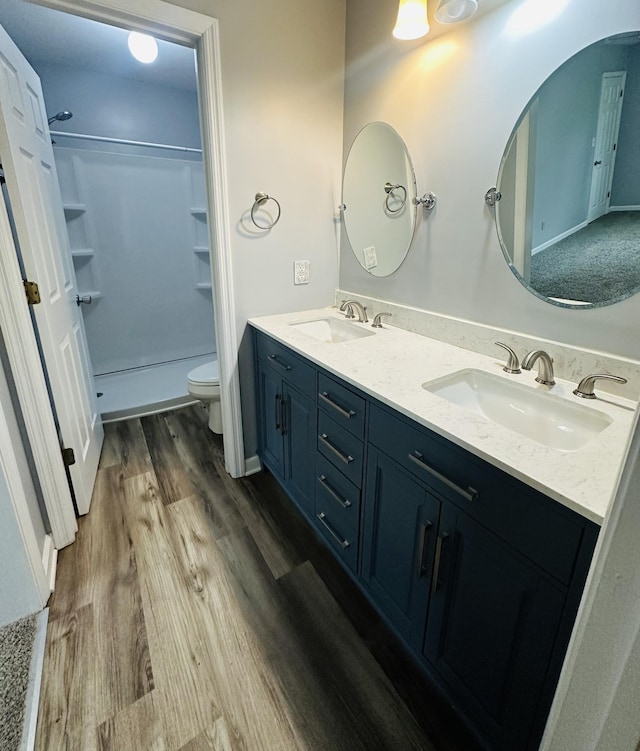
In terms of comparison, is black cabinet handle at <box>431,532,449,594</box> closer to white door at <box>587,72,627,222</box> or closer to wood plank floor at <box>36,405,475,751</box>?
wood plank floor at <box>36,405,475,751</box>

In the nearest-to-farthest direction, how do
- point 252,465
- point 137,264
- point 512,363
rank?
point 512,363
point 252,465
point 137,264

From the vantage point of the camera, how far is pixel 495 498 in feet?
2.71

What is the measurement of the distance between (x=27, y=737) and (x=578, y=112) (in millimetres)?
2329

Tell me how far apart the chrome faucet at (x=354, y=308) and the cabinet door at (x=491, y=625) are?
3.76 feet

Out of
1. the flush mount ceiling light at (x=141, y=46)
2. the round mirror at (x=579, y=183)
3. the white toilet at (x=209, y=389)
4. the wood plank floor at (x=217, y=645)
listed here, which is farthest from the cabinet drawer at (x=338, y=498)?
the flush mount ceiling light at (x=141, y=46)

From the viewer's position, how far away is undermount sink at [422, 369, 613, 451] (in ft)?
3.43

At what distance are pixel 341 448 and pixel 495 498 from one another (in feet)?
2.09

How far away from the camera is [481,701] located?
37.3 inches

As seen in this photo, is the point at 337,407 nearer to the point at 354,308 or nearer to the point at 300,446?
the point at 300,446

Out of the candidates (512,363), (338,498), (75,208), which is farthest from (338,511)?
(75,208)

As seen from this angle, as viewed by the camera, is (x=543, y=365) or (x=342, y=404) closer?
(x=543, y=365)

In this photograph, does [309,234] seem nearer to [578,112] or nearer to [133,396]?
[578,112]

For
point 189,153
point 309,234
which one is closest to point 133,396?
point 309,234

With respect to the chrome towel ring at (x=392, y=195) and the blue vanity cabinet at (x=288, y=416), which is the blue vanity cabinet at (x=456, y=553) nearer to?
the blue vanity cabinet at (x=288, y=416)
